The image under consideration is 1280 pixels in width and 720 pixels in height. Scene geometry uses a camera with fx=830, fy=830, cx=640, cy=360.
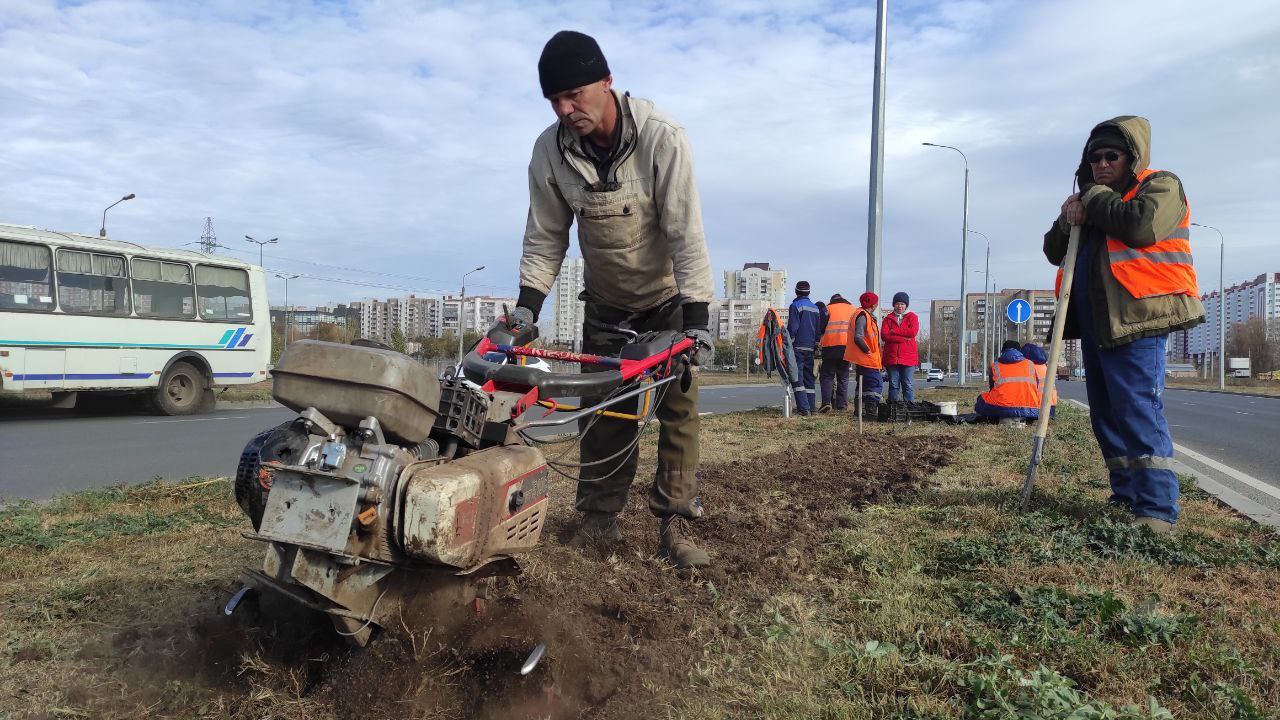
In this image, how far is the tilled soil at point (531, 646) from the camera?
2.29 m

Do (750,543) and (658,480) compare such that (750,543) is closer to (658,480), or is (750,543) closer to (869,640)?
(658,480)

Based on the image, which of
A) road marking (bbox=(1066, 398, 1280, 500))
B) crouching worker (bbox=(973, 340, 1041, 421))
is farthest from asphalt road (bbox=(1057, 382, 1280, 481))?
crouching worker (bbox=(973, 340, 1041, 421))

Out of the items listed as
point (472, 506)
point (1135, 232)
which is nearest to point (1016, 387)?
point (1135, 232)

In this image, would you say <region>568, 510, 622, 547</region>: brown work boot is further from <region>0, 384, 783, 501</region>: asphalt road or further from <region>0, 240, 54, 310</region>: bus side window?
<region>0, 240, 54, 310</region>: bus side window

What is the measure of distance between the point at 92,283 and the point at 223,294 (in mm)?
2314

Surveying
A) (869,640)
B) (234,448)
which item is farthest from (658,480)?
(234,448)

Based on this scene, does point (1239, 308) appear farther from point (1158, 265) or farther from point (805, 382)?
point (1158, 265)

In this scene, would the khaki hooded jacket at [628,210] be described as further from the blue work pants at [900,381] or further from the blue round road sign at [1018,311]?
the blue round road sign at [1018,311]

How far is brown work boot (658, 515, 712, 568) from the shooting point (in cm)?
350

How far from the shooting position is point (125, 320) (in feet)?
43.3

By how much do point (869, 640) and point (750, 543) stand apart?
1.37 meters

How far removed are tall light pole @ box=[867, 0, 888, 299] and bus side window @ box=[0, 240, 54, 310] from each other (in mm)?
12272

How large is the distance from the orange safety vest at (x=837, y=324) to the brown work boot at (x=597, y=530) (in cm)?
870

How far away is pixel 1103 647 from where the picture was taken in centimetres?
234
